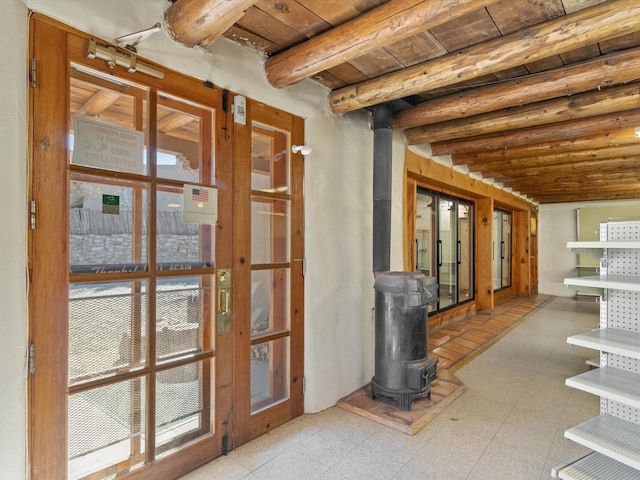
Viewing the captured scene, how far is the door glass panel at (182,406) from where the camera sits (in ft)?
6.26

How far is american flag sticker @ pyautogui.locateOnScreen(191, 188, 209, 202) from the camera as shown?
200 centimetres

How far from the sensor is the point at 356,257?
311cm

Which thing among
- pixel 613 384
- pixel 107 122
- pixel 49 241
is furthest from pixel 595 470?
pixel 107 122

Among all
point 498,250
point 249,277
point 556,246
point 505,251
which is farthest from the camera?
point 556,246

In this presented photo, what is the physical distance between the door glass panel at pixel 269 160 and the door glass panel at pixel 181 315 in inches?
30.1

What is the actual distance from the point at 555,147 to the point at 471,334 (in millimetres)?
2610

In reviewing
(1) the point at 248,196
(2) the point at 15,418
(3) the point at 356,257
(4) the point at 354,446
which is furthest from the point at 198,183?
(4) the point at 354,446

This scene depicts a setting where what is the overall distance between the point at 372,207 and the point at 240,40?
5.59 feet

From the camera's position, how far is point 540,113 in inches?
115

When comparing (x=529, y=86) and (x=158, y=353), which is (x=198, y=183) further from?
(x=529, y=86)

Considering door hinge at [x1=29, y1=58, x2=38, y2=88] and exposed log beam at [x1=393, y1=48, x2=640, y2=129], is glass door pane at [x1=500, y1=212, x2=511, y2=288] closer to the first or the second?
exposed log beam at [x1=393, y1=48, x2=640, y2=129]

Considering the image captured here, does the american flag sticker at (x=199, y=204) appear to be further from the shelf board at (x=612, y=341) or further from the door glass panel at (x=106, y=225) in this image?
the shelf board at (x=612, y=341)

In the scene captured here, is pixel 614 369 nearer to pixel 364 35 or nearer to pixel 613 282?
pixel 613 282

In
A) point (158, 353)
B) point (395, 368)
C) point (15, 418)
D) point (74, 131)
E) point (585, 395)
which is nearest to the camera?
point (15, 418)
